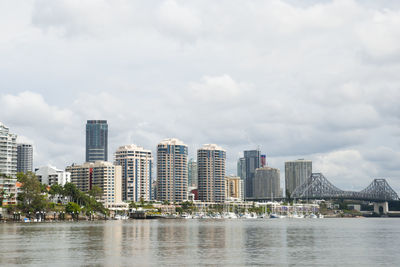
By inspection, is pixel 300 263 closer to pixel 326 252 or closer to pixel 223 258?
pixel 223 258

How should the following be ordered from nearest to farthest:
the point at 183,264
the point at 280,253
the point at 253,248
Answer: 1. the point at 183,264
2. the point at 280,253
3. the point at 253,248

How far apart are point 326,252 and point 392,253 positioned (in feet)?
28.0

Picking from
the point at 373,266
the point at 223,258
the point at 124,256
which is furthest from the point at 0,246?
the point at 373,266

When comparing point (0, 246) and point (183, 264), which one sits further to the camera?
point (0, 246)

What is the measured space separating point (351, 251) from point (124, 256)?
105 ft

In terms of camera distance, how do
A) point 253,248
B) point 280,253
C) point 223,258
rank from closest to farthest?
1. point 223,258
2. point 280,253
3. point 253,248

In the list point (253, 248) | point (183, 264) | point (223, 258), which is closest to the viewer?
point (183, 264)

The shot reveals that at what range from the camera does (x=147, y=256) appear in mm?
69000

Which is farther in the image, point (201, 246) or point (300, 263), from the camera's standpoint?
point (201, 246)

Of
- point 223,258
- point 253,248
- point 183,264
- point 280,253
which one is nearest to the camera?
point 183,264

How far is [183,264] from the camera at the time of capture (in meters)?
61.1

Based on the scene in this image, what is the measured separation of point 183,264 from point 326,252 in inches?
990

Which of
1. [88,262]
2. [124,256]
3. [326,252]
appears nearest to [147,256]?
[124,256]

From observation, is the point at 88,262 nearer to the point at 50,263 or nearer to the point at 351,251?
the point at 50,263
